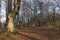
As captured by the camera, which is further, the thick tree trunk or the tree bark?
the thick tree trunk

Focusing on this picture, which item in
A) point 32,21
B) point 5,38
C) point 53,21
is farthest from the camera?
point 32,21

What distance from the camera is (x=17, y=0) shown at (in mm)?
15938

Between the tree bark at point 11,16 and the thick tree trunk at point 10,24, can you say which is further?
the thick tree trunk at point 10,24

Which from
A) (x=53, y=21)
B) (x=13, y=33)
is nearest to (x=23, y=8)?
(x=53, y=21)

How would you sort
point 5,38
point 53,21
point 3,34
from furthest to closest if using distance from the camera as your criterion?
point 53,21, point 3,34, point 5,38

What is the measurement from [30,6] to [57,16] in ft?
21.5

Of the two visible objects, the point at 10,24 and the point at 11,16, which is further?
the point at 10,24

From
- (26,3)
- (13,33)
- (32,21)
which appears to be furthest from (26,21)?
(13,33)

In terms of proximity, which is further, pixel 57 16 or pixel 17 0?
pixel 57 16

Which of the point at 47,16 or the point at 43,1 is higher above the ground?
the point at 43,1

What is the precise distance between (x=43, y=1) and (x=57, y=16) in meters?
4.55

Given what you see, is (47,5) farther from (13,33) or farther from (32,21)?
(13,33)

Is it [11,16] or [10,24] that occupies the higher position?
[11,16]

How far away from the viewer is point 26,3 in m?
40.0
